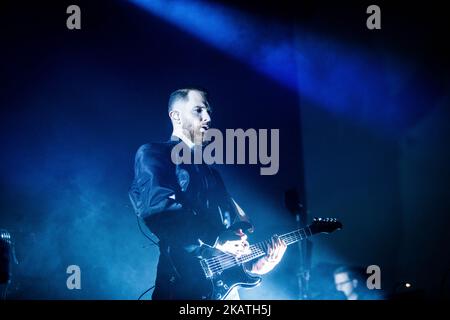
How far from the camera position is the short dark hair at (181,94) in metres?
3.79

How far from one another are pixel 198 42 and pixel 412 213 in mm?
2862

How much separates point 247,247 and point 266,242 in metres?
0.21

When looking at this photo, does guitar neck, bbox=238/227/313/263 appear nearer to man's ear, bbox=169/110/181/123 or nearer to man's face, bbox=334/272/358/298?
man's face, bbox=334/272/358/298

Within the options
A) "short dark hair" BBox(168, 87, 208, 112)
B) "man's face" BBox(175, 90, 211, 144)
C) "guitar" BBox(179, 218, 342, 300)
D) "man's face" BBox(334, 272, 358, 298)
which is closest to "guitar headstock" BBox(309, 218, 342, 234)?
"man's face" BBox(334, 272, 358, 298)

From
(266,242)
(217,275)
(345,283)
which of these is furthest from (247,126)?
(345,283)

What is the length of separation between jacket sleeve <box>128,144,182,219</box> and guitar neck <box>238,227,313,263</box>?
28.5 inches

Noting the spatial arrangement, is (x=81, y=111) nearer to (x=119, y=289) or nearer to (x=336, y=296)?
(x=119, y=289)

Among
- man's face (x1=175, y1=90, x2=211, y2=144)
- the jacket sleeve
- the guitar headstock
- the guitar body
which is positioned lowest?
the guitar body

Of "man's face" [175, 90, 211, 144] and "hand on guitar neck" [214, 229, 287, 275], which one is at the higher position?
"man's face" [175, 90, 211, 144]

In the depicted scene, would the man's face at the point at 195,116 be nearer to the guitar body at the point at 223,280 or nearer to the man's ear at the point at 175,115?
the man's ear at the point at 175,115

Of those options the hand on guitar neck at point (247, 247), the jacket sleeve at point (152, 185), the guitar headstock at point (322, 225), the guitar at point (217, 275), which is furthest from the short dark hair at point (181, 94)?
the guitar headstock at point (322, 225)

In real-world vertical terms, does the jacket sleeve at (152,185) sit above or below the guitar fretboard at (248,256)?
above

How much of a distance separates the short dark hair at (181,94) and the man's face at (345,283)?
215cm

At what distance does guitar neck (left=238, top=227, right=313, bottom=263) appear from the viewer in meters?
3.34
